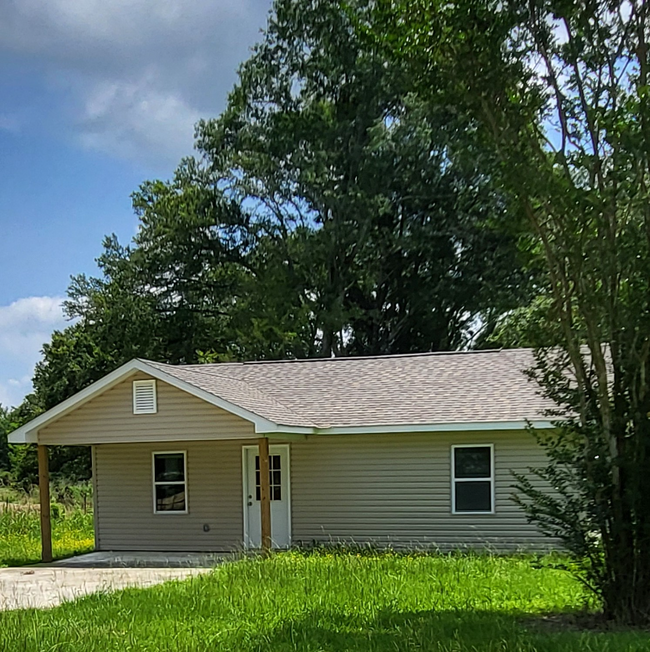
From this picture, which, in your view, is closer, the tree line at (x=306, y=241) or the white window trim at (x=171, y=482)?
the white window trim at (x=171, y=482)

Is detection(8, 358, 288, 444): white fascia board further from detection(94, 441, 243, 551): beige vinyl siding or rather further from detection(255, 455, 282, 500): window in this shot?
detection(94, 441, 243, 551): beige vinyl siding

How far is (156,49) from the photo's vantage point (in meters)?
12.6

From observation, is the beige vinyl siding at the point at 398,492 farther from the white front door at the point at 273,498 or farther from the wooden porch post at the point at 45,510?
the wooden porch post at the point at 45,510

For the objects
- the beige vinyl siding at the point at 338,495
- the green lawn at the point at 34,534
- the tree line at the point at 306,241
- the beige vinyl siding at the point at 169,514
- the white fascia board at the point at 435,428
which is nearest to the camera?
the white fascia board at the point at 435,428

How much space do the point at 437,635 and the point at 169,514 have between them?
1021cm

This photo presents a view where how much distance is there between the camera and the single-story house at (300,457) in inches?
587

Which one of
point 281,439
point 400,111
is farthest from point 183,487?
point 400,111

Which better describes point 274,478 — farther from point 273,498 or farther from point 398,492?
point 398,492

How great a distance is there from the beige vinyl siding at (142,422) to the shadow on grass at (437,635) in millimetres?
6417

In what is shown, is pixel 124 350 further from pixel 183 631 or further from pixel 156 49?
pixel 183 631

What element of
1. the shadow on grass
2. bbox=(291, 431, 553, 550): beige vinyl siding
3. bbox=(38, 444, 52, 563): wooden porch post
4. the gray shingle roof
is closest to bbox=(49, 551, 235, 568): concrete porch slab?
bbox=(38, 444, 52, 563): wooden porch post

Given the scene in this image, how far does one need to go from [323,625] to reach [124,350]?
2603 centimetres

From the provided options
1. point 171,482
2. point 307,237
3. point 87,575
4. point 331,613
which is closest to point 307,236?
point 307,237

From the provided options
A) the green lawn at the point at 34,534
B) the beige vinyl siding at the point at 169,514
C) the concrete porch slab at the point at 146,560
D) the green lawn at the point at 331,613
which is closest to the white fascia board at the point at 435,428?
the beige vinyl siding at the point at 169,514
